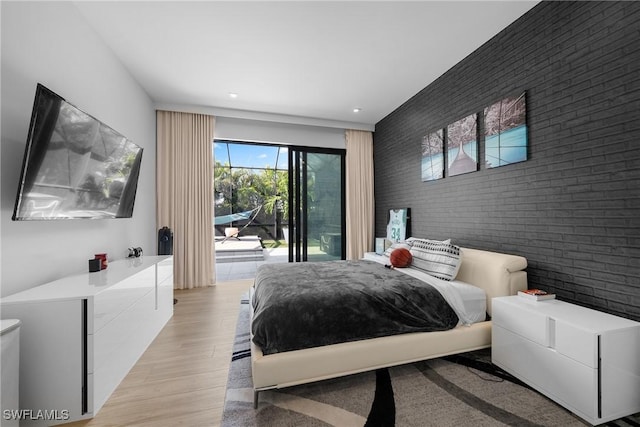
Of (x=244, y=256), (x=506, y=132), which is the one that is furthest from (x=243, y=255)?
(x=506, y=132)

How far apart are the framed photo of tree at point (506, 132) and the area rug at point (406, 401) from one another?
1821 millimetres

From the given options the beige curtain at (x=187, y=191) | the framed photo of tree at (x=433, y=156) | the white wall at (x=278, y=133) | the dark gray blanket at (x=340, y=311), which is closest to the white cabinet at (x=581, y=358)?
the dark gray blanket at (x=340, y=311)

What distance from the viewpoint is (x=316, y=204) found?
4.93 metres

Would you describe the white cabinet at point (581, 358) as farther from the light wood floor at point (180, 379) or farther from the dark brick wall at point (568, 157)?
the light wood floor at point (180, 379)

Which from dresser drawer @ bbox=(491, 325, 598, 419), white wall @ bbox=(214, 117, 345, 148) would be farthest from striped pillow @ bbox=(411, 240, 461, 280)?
white wall @ bbox=(214, 117, 345, 148)

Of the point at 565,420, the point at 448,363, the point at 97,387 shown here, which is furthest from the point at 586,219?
the point at 97,387

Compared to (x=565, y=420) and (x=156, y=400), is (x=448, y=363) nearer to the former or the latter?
(x=565, y=420)

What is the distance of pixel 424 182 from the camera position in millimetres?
3654

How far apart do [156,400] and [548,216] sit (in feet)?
10.5

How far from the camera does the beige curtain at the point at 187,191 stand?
160 inches

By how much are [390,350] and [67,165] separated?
2.60 m

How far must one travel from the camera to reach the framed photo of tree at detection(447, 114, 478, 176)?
2805mm

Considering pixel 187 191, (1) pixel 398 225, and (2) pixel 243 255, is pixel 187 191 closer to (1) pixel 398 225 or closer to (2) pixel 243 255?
(2) pixel 243 255

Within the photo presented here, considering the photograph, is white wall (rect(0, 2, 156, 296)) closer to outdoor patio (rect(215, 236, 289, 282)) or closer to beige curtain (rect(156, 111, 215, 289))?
beige curtain (rect(156, 111, 215, 289))
